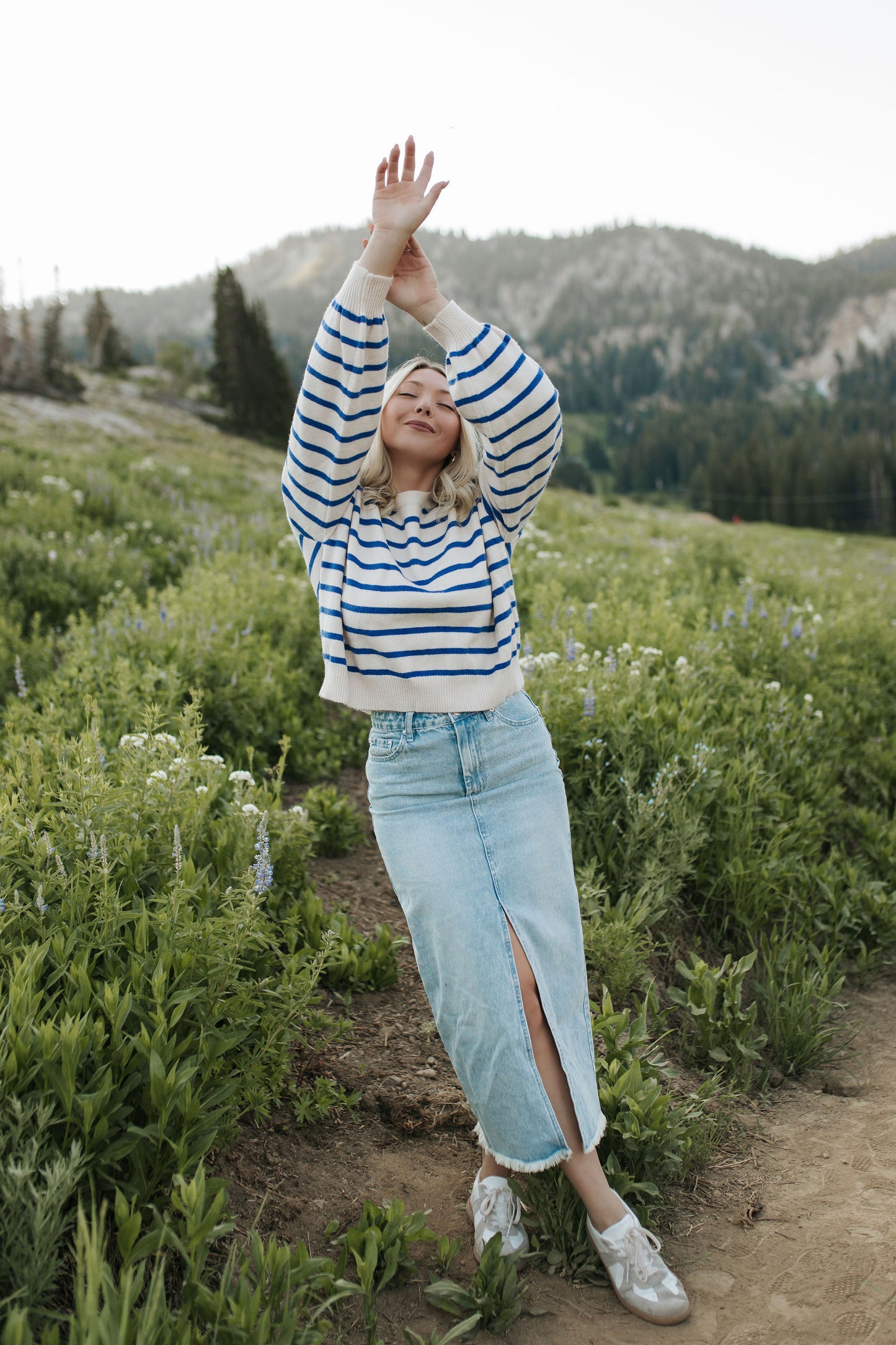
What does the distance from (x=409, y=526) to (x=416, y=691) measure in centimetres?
59

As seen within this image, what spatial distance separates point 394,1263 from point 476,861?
3.85ft

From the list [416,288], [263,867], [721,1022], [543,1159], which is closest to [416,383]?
[416,288]

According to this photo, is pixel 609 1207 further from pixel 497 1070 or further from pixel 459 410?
pixel 459 410

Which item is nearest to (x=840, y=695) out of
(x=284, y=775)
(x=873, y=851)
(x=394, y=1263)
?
(x=873, y=851)

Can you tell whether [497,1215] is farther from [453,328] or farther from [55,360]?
[55,360]

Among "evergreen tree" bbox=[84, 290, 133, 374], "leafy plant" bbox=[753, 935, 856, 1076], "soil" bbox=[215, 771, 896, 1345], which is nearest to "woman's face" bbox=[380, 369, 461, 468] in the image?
"soil" bbox=[215, 771, 896, 1345]

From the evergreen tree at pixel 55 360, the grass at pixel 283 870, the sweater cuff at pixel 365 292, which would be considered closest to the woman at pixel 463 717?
the sweater cuff at pixel 365 292

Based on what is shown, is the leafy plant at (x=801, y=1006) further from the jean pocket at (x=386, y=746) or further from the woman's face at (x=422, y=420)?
the woman's face at (x=422, y=420)

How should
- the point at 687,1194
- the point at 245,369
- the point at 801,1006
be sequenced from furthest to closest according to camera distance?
the point at 245,369
the point at 801,1006
the point at 687,1194

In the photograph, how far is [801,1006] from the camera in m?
3.77

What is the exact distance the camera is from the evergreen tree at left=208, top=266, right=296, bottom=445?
46.9m

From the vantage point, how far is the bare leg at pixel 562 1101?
7.89 feet

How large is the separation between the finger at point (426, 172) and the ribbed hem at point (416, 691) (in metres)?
1.47

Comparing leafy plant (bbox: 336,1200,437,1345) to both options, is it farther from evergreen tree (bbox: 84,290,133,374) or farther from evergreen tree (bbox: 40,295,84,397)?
evergreen tree (bbox: 84,290,133,374)
